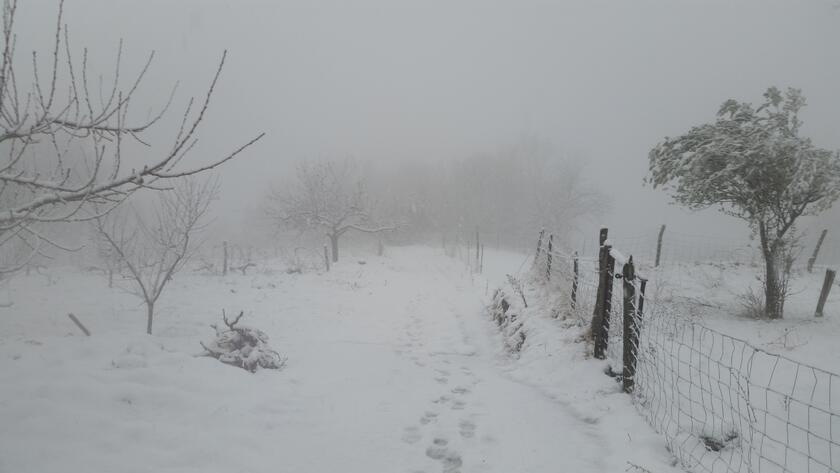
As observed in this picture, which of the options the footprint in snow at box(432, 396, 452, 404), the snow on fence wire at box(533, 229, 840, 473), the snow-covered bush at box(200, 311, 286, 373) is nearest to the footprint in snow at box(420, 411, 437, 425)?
the footprint in snow at box(432, 396, 452, 404)

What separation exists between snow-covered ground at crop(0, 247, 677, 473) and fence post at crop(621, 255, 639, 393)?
237 millimetres

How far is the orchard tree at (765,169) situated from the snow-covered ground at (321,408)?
5439 mm

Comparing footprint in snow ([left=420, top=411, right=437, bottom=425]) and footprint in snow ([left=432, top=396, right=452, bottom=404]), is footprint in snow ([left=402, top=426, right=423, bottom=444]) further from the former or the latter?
footprint in snow ([left=432, top=396, right=452, bottom=404])

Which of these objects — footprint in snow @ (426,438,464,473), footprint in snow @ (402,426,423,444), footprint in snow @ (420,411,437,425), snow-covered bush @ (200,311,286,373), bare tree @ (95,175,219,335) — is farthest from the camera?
bare tree @ (95,175,219,335)

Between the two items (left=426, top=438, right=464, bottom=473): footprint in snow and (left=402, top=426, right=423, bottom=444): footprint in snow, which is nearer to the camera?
(left=426, top=438, right=464, bottom=473): footprint in snow

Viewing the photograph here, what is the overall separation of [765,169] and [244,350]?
413 inches

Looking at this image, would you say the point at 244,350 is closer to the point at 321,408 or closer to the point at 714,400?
the point at 321,408

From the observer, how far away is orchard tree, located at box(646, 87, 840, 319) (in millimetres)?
7340

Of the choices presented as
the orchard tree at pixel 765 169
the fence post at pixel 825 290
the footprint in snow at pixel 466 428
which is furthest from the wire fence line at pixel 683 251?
the footprint in snow at pixel 466 428

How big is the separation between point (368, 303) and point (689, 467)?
8.73 metres

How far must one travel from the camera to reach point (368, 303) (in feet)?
35.8

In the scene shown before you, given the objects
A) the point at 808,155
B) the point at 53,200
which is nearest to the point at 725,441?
the point at 53,200

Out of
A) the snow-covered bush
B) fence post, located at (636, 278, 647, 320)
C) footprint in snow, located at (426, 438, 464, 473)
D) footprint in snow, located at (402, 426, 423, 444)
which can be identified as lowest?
footprint in snow, located at (402, 426, 423, 444)

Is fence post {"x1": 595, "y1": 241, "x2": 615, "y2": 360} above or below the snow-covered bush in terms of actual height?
above
